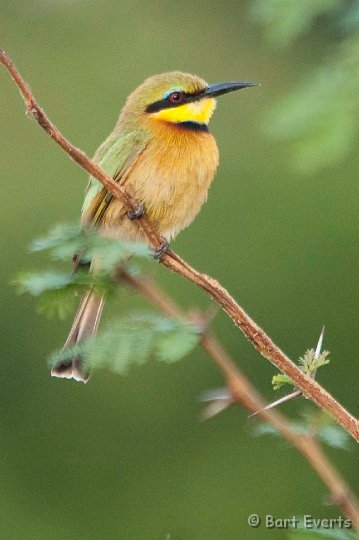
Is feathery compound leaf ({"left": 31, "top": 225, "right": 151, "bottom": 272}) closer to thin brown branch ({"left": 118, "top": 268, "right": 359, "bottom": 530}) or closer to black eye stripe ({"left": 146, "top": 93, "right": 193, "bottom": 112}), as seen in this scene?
thin brown branch ({"left": 118, "top": 268, "right": 359, "bottom": 530})

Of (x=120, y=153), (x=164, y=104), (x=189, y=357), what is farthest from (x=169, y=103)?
(x=189, y=357)

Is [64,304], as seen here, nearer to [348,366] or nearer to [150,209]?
[150,209]

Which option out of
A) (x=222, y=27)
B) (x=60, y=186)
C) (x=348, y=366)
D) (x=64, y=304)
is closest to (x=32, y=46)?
(x=222, y=27)

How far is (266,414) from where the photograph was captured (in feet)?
3.37

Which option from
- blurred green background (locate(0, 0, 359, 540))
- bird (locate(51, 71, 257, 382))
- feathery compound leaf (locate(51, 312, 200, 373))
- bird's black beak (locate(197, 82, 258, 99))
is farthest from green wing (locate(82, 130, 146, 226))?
blurred green background (locate(0, 0, 359, 540))

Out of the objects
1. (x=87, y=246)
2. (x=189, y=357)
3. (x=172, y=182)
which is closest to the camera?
(x=87, y=246)

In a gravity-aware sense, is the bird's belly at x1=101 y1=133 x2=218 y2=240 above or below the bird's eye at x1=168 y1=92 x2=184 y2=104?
below

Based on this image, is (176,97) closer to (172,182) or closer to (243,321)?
(172,182)

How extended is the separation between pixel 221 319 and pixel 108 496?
2.74 feet

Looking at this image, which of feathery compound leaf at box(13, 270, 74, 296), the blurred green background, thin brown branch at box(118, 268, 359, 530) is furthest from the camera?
the blurred green background

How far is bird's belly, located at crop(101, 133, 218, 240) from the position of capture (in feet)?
7.51

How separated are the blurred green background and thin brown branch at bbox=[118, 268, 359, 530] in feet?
10.4

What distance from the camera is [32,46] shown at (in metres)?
7.58

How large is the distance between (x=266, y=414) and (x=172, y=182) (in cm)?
132
